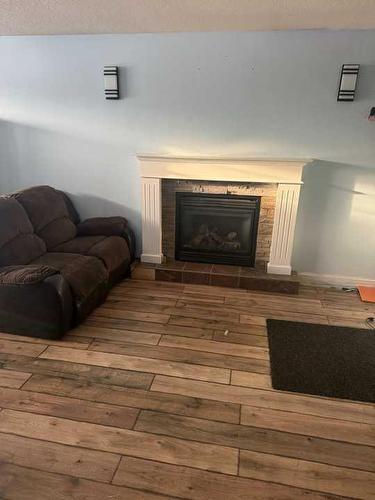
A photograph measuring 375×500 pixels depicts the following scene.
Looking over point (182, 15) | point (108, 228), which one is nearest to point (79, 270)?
point (108, 228)

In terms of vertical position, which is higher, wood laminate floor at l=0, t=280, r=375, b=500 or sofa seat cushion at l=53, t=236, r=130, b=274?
sofa seat cushion at l=53, t=236, r=130, b=274

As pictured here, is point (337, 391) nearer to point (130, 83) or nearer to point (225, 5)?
point (225, 5)

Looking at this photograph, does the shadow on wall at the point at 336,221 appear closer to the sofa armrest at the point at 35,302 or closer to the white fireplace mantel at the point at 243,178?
the white fireplace mantel at the point at 243,178

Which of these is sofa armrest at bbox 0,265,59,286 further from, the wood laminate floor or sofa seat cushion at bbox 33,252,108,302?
the wood laminate floor

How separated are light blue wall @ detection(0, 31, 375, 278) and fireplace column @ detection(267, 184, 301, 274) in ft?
0.54

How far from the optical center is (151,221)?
11.5 feet

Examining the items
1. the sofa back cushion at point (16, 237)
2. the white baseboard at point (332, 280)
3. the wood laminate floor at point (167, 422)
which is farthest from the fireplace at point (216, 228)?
the sofa back cushion at point (16, 237)

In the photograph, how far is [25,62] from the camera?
3.37 m

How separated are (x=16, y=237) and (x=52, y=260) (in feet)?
1.17

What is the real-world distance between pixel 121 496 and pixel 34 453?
49 centimetres

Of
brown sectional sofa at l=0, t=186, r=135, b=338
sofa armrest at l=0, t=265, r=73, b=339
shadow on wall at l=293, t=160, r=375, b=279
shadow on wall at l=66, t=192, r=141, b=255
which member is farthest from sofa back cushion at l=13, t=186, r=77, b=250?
shadow on wall at l=293, t=160, r=375, b=279

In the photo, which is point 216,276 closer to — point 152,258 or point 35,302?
point 152,258

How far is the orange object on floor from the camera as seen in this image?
3.12 meters

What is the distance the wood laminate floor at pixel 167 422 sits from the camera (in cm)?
142
